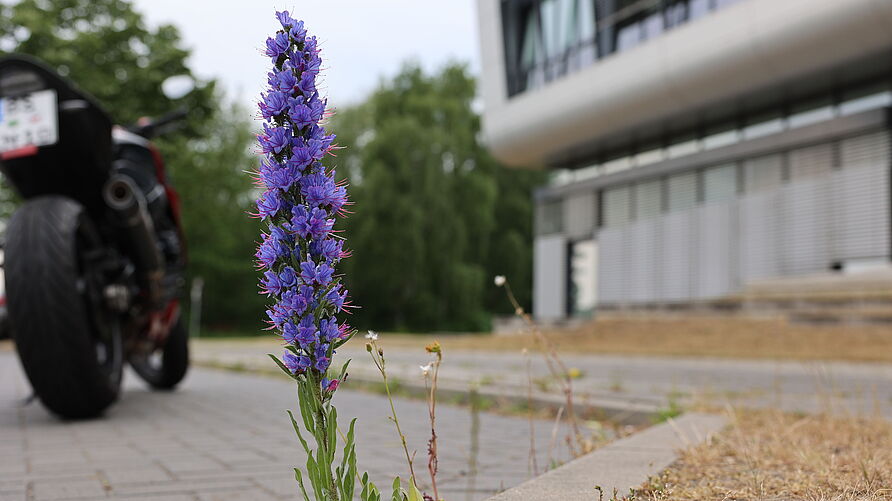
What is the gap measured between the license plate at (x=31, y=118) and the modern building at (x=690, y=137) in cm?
1335

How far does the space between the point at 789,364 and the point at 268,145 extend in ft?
30.4

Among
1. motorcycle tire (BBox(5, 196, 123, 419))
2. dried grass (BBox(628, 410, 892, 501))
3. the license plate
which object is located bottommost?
dried grass (BBox(628, 410, 892, 501))

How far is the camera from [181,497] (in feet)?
8.20

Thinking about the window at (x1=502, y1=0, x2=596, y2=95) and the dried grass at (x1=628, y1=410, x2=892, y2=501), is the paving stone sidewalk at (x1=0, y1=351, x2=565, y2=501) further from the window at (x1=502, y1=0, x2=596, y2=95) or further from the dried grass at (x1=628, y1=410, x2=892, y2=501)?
the window at (x1=502, y1=0, x2=596, y2=95)

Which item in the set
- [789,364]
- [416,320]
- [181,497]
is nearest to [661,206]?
[789,364]

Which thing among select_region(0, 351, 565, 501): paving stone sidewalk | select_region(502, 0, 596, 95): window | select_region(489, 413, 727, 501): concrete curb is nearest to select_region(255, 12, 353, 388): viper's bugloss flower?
select_region(489, 413, 727, 501): concrete curb

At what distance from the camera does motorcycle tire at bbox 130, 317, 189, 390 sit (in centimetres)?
617

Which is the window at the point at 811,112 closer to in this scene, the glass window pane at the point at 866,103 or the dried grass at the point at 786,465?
the glass window pane at the point at 866,103

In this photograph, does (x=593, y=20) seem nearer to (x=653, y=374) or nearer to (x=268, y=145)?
(x=653, y=374)

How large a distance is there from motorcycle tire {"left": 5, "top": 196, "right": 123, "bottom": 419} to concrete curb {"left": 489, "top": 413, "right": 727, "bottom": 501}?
2.69 metres

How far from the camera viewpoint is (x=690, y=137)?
→ 19625 millimetres

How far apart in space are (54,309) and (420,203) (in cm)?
2844

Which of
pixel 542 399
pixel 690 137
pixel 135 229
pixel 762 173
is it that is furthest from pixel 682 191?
pixel 135 229

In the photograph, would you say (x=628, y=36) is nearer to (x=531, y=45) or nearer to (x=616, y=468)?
(x=531, y=45)
